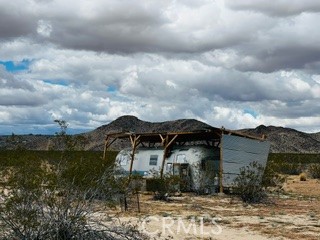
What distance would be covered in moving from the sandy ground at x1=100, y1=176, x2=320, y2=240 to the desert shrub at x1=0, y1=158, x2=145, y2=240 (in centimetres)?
297

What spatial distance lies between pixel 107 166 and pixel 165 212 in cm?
702

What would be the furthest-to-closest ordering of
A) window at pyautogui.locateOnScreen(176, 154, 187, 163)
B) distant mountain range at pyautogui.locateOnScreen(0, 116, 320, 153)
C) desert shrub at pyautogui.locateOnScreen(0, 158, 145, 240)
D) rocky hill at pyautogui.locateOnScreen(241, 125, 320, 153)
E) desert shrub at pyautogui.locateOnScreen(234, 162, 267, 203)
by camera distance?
distant mountain range at pyautogui.locateOnScreen(0, 116, 320, 153), rocky hill at pyautogui.locateOnScreen(241, 125, 320, 153), window at pyautogui.locateOnScreen(176, 154, 187, 163), desert shrub at pyautogui.locateOnScreen(234, 162, 267, 203), desert shrub at pyautogui.locateOnScreen(0, 158, 145, 240)

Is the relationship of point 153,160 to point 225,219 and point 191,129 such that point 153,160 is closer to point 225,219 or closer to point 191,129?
point 225,219

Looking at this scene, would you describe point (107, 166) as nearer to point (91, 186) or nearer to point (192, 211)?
point (91, 186)

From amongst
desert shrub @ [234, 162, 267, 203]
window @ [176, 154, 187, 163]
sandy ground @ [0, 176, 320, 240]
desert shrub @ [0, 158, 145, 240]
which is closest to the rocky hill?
window @ [176, 154, 187, 163]

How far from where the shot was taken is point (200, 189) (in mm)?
27094

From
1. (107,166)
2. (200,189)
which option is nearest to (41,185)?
(107,166)

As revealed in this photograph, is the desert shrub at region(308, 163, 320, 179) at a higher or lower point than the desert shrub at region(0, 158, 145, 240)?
higher

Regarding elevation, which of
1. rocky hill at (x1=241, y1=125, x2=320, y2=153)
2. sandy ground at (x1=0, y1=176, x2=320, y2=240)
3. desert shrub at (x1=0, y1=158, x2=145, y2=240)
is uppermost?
rocky hill at (x1=241, y1=125, x2=320, y2=153)

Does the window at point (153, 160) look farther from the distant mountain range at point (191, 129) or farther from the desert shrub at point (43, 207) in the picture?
the distant mountain range at point (191, 129)

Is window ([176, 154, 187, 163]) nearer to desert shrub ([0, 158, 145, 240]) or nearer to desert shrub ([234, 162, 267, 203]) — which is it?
desert shrub ([234, 162, 267, 203])

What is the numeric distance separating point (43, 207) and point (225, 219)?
318 inches

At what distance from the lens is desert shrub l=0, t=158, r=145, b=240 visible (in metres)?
9.70

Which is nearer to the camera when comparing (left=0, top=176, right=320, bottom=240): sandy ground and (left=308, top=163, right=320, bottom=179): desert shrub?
(left=0, top=176, right=320, bottom=240): sandy ground
